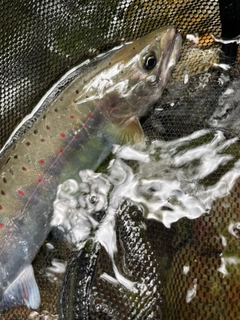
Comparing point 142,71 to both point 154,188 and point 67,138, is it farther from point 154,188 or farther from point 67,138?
point 154,188

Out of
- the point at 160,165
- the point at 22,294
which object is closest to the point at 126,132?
the point at 160,165

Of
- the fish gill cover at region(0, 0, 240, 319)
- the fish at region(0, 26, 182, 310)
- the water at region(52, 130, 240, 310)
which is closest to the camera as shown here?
the fish gill cover at region(0, 0, 240, 319)

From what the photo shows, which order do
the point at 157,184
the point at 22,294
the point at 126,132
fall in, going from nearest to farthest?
the point at 157,184
the point at 22,294
the point at 126,132

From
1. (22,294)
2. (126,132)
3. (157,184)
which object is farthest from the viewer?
(126,132)

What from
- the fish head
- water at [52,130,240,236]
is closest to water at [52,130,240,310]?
water at [52,130,240,236]

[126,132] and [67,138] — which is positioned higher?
[67,138]

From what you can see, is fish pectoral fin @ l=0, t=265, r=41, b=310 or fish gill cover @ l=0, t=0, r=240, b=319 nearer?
fish gill cover @ l=0, t=0, r=240, b=319

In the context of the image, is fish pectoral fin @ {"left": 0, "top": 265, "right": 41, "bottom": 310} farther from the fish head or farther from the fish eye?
the fish eye

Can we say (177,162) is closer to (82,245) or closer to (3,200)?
(82,245)
